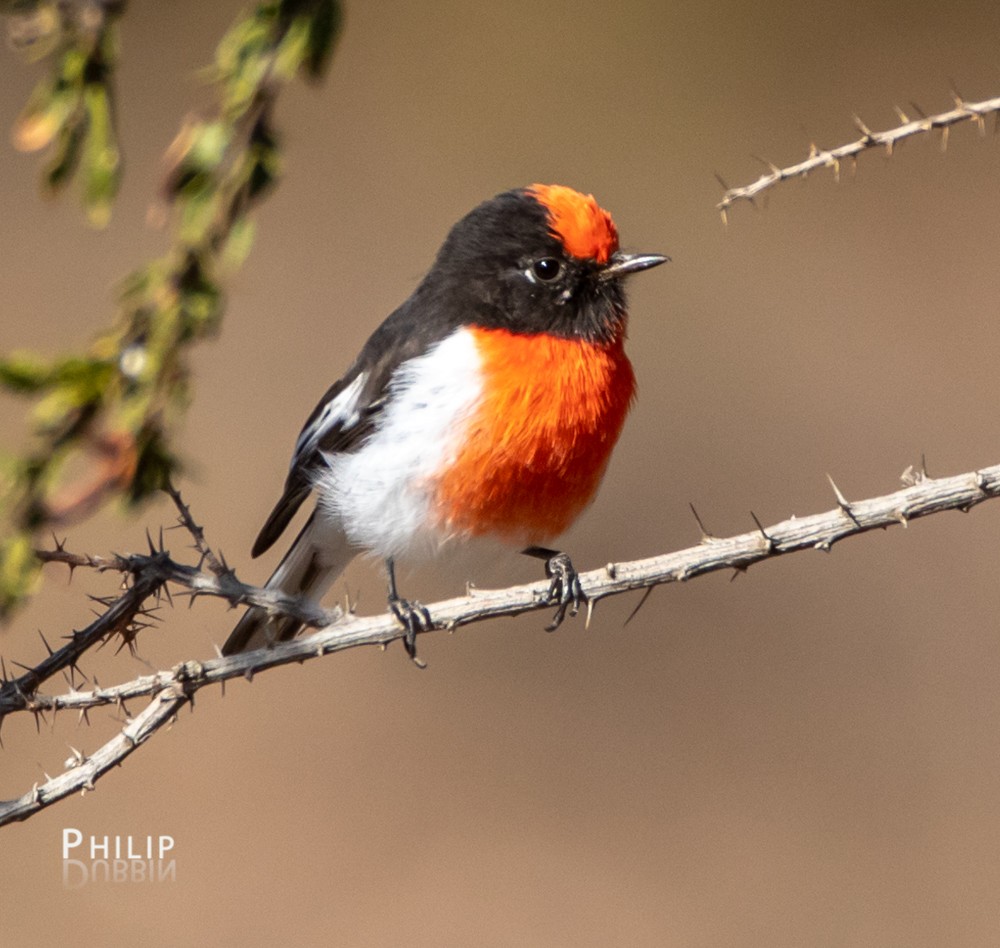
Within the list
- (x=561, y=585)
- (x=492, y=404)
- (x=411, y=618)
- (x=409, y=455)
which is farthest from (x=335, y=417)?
(x=411, y=618)

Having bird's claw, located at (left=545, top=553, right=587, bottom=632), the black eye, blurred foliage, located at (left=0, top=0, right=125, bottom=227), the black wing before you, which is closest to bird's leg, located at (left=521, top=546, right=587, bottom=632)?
bird's claw, located at (left=545, top=553, right=587, bottom=632)

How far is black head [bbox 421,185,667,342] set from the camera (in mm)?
4215

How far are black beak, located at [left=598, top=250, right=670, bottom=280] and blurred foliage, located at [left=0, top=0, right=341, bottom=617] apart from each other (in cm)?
283

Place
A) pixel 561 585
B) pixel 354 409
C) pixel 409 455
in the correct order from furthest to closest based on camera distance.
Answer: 1. pixel 354 409
2. pixel 409 455
3. pixel 561 585

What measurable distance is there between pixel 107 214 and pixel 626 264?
295 cm

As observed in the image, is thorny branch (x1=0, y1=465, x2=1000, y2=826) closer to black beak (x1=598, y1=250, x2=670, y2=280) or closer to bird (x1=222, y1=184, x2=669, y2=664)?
bird (x1=222, y1=184, x2=669, y2=664)

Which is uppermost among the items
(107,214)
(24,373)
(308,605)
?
(308,605)

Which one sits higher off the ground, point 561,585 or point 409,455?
point 409,455

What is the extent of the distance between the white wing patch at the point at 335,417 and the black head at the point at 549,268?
1.61 ft

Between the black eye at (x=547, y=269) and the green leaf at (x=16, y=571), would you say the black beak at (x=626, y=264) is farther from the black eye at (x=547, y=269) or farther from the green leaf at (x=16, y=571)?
the green leaf at (x=16, y=571)

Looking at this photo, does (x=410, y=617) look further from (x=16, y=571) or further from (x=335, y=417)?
(x=16, y=571)

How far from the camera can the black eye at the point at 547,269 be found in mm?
4238

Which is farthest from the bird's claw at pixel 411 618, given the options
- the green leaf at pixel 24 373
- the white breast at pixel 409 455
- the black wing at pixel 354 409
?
the green leaf at pixel 24 373

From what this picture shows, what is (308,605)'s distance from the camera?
3279mm
